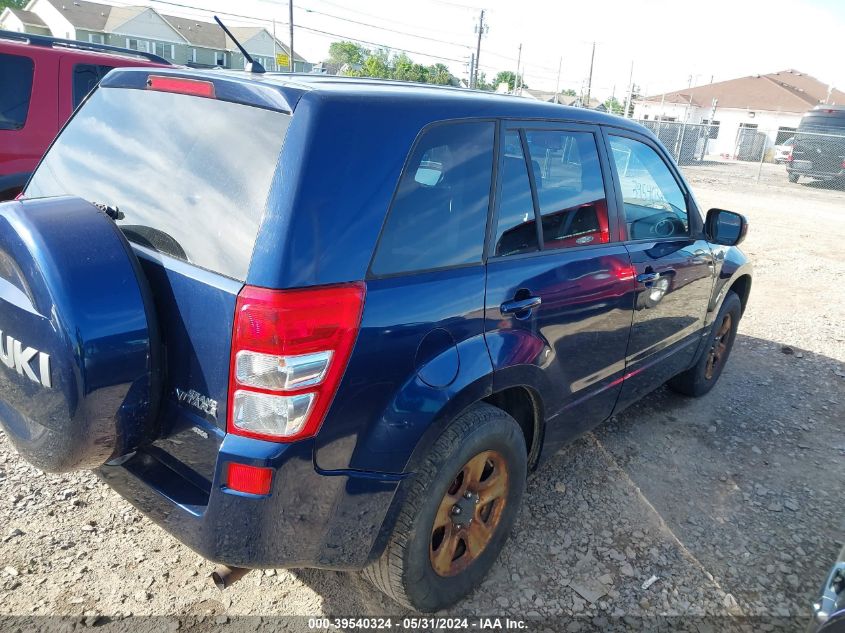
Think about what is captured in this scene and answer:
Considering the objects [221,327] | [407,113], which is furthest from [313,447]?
[407,113]

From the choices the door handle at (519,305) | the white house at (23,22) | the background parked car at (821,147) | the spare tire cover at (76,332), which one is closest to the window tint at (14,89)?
the spare tire cover at (76,332)

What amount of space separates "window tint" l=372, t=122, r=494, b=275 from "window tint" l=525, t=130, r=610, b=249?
A: 0.36m

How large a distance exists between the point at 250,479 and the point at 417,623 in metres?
1.07

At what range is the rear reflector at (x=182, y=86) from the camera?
6.66 ft

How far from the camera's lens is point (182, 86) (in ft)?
6.88

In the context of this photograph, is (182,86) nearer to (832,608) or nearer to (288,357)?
(288,357)

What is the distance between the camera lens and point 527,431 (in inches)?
110

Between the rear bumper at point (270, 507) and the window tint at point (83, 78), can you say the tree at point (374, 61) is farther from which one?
the rear bumper at point (270, 507)

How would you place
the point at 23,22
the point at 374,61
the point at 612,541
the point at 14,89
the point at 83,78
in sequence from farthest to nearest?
the point at 374,61 < the point at 23,22 < the point at 83,78 < the point at 14,89 < the point at 612,541

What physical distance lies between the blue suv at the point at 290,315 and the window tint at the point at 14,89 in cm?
331

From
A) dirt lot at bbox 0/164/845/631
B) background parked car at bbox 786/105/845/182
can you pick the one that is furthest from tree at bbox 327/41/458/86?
dirt lot at bbox 0/164/845/631

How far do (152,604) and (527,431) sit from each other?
64.8 inches

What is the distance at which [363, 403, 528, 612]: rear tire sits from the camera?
2.12 meters

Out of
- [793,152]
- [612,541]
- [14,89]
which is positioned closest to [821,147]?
[793,152]
